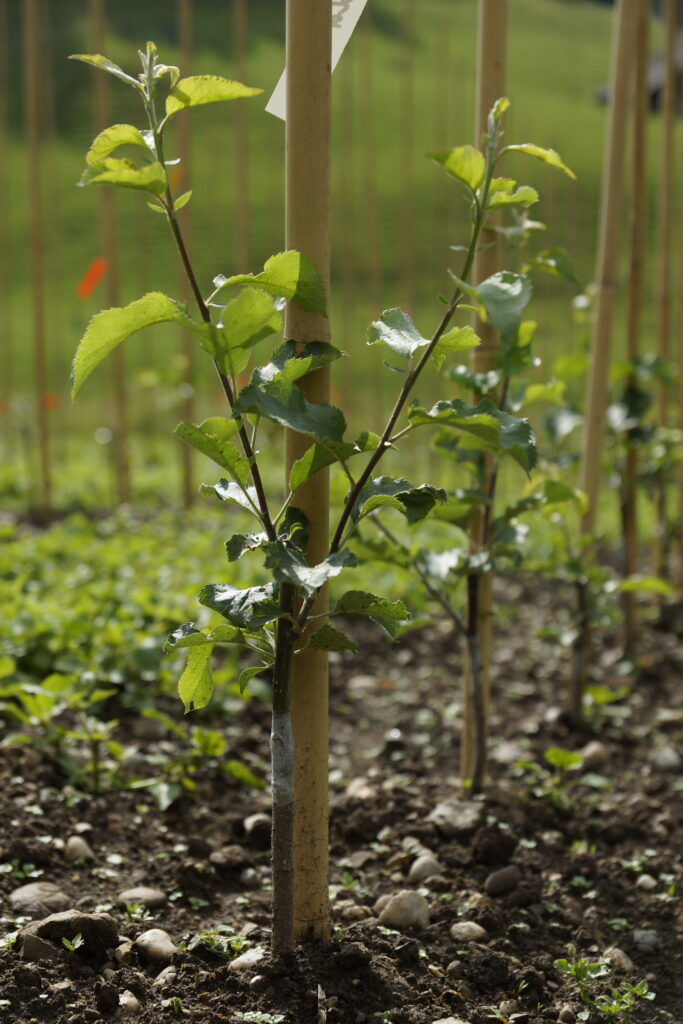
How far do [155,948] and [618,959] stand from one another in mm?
708

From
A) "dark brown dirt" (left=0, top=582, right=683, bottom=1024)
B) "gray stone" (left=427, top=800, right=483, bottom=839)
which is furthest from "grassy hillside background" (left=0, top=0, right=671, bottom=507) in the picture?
"gray stone" (left=427, top=800, right=483, bottom=839)

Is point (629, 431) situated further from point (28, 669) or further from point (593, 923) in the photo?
point (28, 669)

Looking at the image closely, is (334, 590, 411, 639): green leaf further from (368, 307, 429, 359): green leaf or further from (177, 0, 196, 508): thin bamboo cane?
(177, 0, 196, 508): thin bamboo cane

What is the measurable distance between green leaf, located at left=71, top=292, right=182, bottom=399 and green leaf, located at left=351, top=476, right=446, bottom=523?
32 centimetres

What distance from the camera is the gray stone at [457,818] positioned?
194 centimetres

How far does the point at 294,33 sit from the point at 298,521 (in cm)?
62

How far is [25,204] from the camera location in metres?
17.5

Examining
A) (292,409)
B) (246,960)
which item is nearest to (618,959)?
(246,960)

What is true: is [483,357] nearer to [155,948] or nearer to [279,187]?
[155,948]

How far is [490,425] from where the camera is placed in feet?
3.97

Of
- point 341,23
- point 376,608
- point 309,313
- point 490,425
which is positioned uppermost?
point 341,23

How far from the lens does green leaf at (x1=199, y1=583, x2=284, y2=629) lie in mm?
1212

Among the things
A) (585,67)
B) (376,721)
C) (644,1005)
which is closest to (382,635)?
(376,721)

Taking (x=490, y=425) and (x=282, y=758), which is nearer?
(x=490, y=425)
